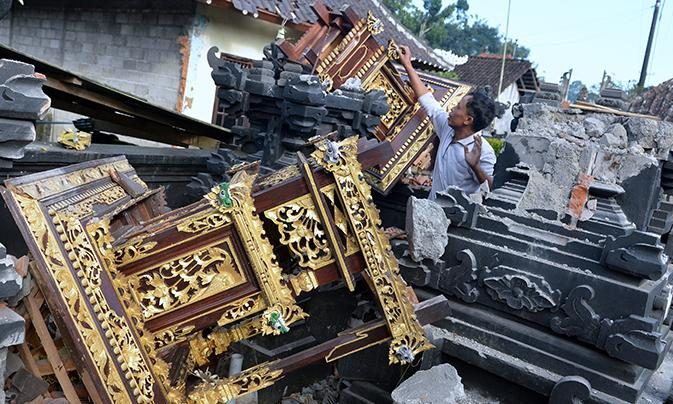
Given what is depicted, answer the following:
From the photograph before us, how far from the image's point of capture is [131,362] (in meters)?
2.14

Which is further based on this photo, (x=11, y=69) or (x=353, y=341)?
(x=353, y=341)

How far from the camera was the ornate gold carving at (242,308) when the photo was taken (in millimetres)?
2314

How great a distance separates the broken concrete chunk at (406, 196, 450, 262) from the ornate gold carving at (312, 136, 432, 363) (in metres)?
0.71

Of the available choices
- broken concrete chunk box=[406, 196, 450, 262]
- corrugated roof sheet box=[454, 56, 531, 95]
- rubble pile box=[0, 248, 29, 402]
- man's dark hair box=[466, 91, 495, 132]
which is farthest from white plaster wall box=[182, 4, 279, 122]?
corrugated roof sheet box=[454, 56, 531, 95]

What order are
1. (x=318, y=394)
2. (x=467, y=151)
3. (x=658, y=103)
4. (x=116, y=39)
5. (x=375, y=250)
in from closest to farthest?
(x=375, y=250)
(x=318, y=394)
(x=467, y=151)
(x=658, y=103)
(x=116, y=39)

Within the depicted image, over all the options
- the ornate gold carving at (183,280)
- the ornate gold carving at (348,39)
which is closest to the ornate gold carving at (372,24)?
the ornate gold carving at (348,39)

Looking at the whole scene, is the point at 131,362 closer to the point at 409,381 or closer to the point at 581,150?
the point at 409,381

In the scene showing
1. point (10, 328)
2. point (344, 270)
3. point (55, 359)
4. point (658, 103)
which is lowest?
point (658, 103)

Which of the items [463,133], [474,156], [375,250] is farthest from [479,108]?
[375,250]

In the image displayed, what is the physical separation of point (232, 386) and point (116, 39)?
9.42 m

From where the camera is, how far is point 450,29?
214 feet

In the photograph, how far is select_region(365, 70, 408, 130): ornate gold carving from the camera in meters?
6.01

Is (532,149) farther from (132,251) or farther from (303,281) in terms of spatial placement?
(132,251)

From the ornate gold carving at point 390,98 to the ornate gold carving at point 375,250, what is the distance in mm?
3634
